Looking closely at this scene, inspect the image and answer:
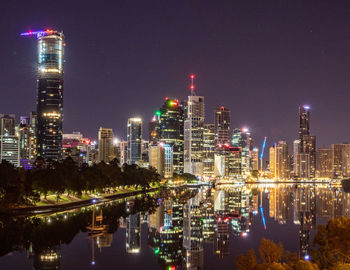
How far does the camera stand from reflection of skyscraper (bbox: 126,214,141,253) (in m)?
43.4

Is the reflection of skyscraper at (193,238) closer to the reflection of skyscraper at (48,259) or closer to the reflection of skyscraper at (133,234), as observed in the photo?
the reflection of skyscraper at (133,234)

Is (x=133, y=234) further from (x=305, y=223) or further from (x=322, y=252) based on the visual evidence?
(x=322, y=252)

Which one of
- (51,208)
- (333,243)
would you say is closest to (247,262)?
(333,243)

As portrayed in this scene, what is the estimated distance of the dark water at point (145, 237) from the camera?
37.1 metres

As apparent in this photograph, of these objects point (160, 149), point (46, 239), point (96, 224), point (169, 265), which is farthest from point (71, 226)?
point (160, 149)

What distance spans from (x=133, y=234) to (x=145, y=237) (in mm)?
1916

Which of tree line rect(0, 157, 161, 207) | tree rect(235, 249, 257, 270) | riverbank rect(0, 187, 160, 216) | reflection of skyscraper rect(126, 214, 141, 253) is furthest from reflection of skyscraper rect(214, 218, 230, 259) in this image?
tree line rect(0, 157, 161, 207)

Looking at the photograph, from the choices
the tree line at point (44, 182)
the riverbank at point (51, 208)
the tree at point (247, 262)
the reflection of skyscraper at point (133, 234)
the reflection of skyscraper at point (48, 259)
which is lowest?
the reflection of skyscraper at point (133, 234)

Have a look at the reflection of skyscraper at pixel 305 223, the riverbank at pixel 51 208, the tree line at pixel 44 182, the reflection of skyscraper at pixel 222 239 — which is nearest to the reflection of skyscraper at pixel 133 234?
the reflection of skyscraper at pixel 222 239

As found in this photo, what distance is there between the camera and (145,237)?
4966 centimetres

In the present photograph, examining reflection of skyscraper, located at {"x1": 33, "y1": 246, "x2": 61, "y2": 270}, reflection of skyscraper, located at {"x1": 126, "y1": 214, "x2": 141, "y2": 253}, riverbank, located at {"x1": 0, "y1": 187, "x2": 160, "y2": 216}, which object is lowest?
reflection of skyscraper, located at {"x1": 126, "y1": 214, "x2": 141, "y2": 253}

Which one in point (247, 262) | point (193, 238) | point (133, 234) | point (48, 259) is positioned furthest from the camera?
point (133, 234)

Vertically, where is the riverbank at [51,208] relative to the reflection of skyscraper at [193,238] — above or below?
above

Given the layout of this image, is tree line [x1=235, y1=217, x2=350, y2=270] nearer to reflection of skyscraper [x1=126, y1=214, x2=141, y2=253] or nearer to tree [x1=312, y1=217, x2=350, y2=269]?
tree [x1=312, y1=217, x2=350, y2=269]
